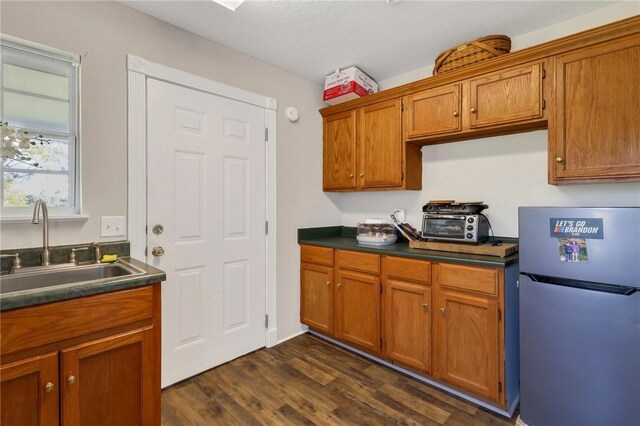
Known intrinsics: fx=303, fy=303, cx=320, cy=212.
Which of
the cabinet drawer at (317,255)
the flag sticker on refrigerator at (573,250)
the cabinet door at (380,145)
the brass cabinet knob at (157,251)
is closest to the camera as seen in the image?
the flag sticker on refrigerator at (573,250)

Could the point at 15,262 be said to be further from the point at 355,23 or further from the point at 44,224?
the point at 355,23

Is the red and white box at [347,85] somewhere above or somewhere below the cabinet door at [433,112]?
above

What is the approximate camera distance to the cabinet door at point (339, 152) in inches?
111

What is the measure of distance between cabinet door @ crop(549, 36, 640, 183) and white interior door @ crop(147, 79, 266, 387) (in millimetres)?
2071

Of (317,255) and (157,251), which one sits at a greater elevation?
(157,251)

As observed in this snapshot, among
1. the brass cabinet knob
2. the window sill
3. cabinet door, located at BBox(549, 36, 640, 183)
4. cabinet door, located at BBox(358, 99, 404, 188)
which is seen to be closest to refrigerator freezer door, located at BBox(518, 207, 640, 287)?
cabinet door, located at BBox(549, 36, 640, 183)

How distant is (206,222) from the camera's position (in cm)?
225

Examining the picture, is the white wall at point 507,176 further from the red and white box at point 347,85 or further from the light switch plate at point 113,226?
the light switch plate at point 113,226

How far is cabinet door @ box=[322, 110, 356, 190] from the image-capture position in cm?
282

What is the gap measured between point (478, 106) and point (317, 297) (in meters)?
1.99

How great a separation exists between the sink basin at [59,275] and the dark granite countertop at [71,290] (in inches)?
2.8

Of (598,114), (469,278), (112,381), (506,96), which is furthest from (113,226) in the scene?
(598,114)

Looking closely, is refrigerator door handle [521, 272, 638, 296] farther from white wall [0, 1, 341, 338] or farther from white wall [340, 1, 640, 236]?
white wall [0, 1, 341, 338]

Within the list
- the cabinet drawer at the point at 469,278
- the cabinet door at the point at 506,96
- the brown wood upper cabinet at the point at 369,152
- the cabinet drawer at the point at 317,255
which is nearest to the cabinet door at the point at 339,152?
the brown wood upper cabinet at the point at 369,152
